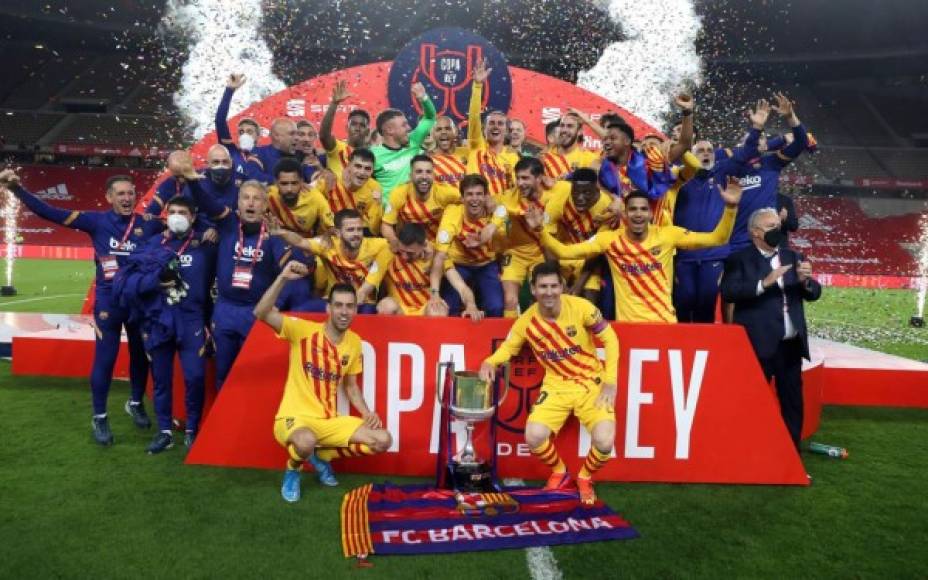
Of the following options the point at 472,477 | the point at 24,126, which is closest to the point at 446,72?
the point at 472,477

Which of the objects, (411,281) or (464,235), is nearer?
(411,281)

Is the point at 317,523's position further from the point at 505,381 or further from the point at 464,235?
the point at 464,235

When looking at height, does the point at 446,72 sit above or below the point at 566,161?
above

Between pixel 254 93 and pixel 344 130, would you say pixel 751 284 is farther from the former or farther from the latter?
pixel 254 93

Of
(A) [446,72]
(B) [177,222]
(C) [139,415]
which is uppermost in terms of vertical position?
(A) [446,72]

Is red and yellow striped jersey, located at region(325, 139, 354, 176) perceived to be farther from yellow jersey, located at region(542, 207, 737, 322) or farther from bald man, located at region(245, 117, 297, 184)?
yellow jersey, located at region(542, 207, 737, 322)

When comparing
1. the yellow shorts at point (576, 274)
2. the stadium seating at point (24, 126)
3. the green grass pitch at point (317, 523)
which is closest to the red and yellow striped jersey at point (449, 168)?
the yellow shorts at point (576, 274)

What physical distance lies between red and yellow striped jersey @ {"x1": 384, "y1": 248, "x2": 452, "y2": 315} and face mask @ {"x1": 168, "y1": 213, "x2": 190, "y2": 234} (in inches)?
62.5

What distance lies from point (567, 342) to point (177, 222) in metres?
3.04

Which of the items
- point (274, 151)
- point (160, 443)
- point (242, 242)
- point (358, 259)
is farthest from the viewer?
point (274, 151)

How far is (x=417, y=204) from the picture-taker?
588cm

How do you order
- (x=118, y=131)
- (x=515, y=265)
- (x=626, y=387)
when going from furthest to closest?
1. (x=118, y=131)
2. (x=515, y=265)
3. (x=626, y=387)

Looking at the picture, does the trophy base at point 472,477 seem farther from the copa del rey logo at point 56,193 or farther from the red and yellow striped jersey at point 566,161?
the copa del rey logo at point 56,193

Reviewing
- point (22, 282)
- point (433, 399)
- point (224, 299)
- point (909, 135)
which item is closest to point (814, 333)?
point (433, 399)
